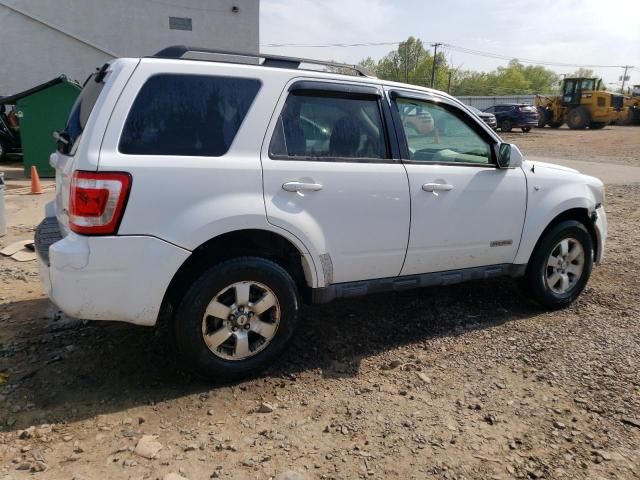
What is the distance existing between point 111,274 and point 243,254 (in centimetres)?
78

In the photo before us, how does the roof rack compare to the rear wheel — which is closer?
the roof rack

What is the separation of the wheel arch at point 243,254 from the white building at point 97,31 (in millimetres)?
18036

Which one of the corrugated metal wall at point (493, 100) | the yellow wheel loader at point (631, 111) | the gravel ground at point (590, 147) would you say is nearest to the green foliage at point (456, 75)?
the corrugated metal wall at point (493, 100)

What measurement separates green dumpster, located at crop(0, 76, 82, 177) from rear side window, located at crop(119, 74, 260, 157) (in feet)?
30.3

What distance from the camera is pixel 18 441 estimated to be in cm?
264

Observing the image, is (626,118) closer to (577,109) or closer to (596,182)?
(577,109)

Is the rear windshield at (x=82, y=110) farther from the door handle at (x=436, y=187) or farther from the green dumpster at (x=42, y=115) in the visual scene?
the green dumpster at (x=42, y=115)

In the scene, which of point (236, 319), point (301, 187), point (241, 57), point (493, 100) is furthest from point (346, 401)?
point (493, 100)

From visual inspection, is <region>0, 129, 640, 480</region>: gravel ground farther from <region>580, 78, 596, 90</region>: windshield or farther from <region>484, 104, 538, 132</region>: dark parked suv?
<region>580, 78, 596, 90</region>: windshield

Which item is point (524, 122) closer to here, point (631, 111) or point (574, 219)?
point (631, 111)

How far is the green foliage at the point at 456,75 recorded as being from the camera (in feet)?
288

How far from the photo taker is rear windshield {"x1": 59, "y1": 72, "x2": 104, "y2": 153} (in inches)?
119

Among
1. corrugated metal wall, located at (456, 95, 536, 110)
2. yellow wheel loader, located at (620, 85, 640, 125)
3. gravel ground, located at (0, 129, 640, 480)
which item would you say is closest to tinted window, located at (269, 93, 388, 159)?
gravel ground, located at (0, 129, 640, 480)

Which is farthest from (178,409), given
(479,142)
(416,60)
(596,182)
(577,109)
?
(416,60)
